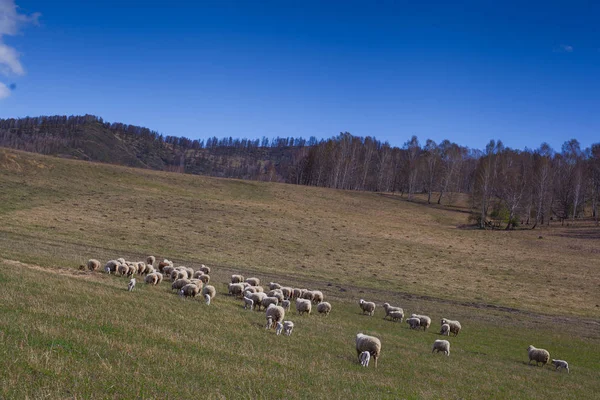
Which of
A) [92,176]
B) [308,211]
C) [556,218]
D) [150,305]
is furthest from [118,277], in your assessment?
[556,218]

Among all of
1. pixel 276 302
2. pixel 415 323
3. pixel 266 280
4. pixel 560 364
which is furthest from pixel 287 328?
pixel 266 280

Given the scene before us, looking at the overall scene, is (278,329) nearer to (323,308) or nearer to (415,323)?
(323,308)

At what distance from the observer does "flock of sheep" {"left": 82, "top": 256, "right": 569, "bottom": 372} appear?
1728cm

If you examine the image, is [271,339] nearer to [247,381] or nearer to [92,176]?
[247,381]

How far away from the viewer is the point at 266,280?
35938 millimetres

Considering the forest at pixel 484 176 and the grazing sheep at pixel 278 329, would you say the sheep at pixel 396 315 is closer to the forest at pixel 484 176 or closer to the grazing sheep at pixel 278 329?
the grazing sheep at pixel 278 329

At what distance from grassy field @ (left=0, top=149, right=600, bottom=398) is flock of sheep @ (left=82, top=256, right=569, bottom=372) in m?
0.63

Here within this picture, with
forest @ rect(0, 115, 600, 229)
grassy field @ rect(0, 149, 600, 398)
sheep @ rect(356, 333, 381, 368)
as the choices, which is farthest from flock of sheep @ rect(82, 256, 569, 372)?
forest @ rect(0, 115, 600, 229)

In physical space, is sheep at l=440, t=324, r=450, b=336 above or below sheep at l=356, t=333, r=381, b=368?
below

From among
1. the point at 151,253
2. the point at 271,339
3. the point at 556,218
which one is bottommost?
the point at 151,253

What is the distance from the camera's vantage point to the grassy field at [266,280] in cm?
941

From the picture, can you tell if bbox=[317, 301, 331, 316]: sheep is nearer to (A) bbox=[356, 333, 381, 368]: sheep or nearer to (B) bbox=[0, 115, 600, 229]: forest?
(A) bbox=[356, 333, 381, 368]: sheep

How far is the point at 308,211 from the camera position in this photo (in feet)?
275

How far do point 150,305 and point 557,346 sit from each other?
76.3 feet
